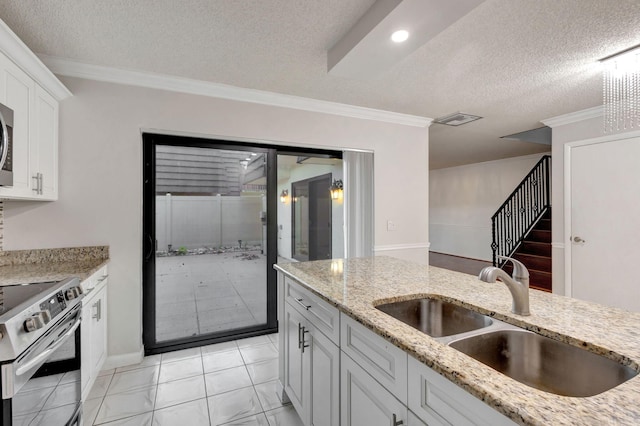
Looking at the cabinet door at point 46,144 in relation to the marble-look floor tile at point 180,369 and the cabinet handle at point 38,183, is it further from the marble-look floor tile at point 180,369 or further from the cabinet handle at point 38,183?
the marble-look floor tile at point 180,369

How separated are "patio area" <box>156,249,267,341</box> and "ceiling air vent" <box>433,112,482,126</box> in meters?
2.89

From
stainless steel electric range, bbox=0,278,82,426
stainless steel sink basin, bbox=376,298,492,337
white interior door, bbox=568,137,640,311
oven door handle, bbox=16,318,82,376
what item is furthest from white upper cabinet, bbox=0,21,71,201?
white interior door, bbox=568,137,640,311

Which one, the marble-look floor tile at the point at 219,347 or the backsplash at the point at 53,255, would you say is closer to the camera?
the backsplash at the point at 53,255

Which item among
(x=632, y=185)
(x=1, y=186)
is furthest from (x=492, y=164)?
(x=1, y=186)

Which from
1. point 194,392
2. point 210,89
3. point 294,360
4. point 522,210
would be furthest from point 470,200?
point 194,392

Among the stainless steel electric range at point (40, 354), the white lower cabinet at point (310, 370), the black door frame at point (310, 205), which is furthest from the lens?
the black door frame at point (310, 205)

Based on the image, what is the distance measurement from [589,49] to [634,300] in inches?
108

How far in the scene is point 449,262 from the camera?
730 cm

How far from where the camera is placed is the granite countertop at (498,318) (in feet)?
2.14

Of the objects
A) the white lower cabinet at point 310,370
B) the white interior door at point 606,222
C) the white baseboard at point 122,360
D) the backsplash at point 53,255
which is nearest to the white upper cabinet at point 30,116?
the backsplash at point 53,255

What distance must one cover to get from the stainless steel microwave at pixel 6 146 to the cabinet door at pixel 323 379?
6.34ft

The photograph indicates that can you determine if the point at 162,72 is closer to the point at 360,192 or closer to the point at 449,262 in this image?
the point at 360,192

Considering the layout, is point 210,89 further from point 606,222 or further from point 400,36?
point 606,222

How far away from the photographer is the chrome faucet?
Result: 117 cm
